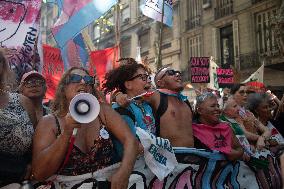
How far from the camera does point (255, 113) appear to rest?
5.10m

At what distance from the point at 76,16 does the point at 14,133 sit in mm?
5028

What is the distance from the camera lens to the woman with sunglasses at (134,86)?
3.47 meters

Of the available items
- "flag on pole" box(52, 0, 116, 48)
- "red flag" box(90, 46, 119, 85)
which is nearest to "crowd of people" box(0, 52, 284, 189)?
"flag on pole" box(52, 0, 116, 48)

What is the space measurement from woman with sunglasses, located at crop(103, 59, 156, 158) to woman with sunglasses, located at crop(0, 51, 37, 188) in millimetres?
1000

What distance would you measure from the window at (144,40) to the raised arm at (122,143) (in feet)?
85.4

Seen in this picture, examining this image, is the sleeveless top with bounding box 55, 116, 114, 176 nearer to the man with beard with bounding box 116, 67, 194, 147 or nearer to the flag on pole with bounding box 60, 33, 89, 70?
the man with beard with bounding box 116, 67, 194, 147

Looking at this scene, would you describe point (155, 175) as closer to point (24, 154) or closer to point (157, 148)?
point (157, 148)

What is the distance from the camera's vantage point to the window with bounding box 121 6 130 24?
32.2m

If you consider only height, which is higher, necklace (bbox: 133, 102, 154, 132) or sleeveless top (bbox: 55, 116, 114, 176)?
necklace (bbox: 133, 102, 154, 132)

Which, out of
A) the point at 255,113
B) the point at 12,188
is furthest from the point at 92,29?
the point at 12,188

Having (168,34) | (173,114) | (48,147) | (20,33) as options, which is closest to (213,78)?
(20,33)

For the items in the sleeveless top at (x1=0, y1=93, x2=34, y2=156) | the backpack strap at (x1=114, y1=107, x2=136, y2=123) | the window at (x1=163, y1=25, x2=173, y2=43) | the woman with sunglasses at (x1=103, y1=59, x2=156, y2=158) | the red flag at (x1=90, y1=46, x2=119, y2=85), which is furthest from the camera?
the window at (x1=163, y1=25, x2=173, y2=43)

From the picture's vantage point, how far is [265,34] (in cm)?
1952

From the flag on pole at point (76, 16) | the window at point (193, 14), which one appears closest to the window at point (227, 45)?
the window at point (193, 14)
